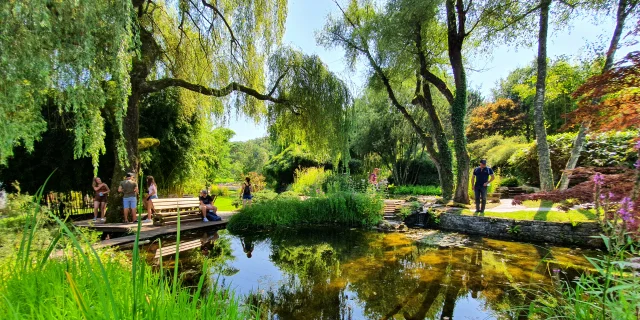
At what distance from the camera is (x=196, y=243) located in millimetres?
6781

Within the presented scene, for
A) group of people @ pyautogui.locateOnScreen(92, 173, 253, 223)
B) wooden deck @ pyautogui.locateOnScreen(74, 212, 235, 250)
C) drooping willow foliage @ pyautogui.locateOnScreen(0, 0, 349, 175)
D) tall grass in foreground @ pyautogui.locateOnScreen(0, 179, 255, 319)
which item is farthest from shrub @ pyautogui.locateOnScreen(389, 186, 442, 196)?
tall grass in foreground @ pyautogui.locateOnScreen(0, 179, 255, 319)

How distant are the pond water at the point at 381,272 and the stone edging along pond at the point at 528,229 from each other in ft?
1.68

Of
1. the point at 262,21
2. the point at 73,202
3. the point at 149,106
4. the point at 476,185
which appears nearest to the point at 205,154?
the point at 149,106

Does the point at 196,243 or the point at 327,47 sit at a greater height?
the point at 327,47

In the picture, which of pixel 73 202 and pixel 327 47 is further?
pixel 327 47

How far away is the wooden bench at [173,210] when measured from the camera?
310 inches

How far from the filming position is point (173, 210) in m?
8.57

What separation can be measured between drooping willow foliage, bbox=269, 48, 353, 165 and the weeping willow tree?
1.3 inches

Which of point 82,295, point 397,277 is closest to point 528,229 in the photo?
point 397,277

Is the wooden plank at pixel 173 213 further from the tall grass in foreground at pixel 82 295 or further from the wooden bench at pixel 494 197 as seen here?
the wooden bench at pixel 494 197

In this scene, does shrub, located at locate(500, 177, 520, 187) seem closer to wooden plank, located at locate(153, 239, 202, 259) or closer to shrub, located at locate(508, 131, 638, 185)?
shrub, located at locate(508, 131, 638, 185)

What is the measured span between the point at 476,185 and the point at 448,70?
6.30 meters

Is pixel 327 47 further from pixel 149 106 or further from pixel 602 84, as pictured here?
pixel 602 84

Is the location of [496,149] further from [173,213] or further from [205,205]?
[173,213]
